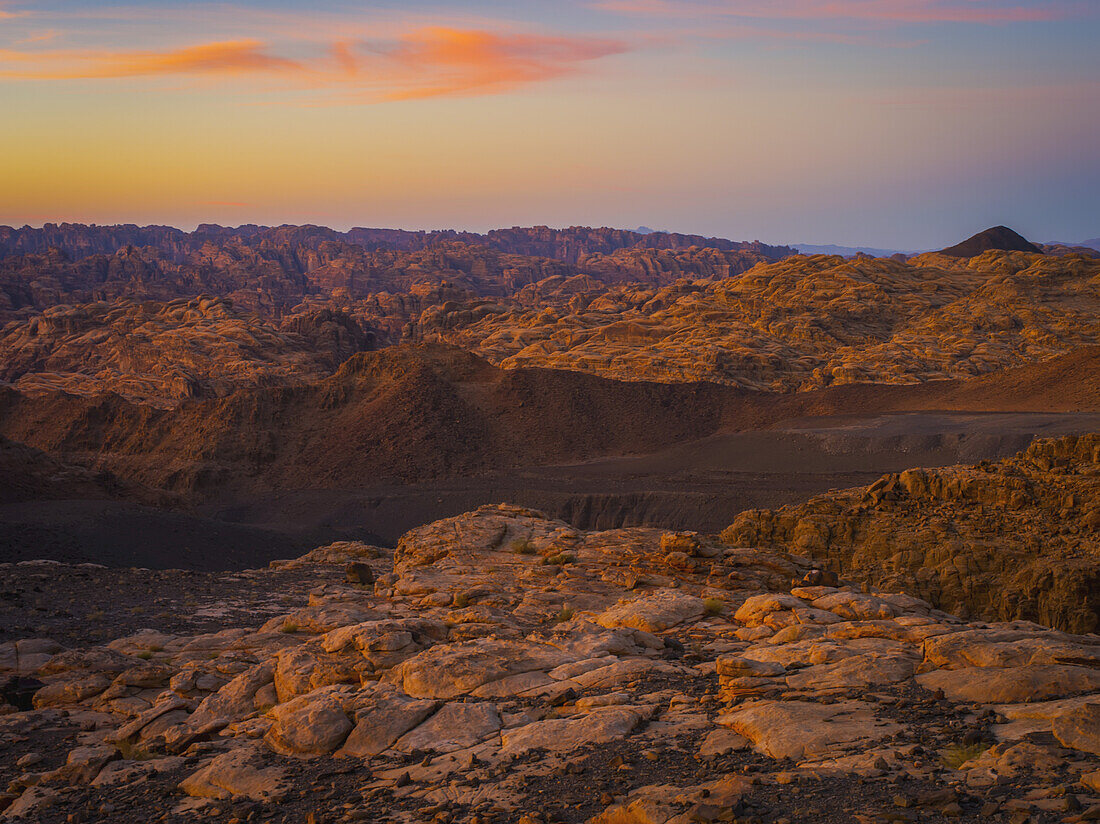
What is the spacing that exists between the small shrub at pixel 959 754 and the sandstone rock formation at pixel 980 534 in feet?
61.2

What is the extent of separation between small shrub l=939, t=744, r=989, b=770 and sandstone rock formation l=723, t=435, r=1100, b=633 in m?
18.6

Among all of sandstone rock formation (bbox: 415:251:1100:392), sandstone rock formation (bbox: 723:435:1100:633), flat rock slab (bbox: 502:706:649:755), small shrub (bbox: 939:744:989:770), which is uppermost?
sandstone rock formation (bbox: 415:251:1100:392)

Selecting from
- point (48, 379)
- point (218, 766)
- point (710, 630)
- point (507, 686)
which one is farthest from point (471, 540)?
point (48, 379)

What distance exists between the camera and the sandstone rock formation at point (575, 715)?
27.4ft

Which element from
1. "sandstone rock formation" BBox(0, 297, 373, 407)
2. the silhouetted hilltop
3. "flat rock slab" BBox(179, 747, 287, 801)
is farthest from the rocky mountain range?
the silhouetted hilltop

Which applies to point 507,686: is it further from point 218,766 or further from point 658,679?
point 218,766

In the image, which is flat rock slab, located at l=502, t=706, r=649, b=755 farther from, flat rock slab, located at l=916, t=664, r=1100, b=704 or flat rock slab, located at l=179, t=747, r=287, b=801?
flat rock slab, located at l=916, t=664, r=1100, b=704

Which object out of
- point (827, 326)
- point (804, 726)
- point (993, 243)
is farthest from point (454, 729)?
point (993, 243)

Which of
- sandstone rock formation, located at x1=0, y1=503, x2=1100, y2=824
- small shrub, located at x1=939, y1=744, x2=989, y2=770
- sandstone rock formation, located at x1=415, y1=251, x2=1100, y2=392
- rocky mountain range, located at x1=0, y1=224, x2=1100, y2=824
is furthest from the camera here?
sandstone rock formation, located at x1=415, y1=251, x2=1100, y2=392

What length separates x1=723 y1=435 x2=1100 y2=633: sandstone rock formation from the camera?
25.2 meters

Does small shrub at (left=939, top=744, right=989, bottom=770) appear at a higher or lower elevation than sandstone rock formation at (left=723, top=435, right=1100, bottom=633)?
higher

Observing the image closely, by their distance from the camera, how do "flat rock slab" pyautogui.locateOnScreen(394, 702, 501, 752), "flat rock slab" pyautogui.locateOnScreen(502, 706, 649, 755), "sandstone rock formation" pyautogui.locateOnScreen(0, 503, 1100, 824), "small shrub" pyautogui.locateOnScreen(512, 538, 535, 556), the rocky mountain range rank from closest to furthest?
"sandstone rock formation" pyautogui.locateOnScreen(0, 503, 1100, 824) < the rocky mountain range < "flat rock slab" pyautogui.locateOnScreen(502, 706, 649, 755) < "flat rock slab" pyautogui.locateOnScreen(394, 702, 501, 752) < "small shrub" pyautogui.locateOnScreen(512, 538, 535, 556)

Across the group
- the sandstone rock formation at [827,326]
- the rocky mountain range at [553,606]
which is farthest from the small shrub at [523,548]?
the sandstone rock formation at [827,326]

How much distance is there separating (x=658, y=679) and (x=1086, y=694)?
5.08 meters
